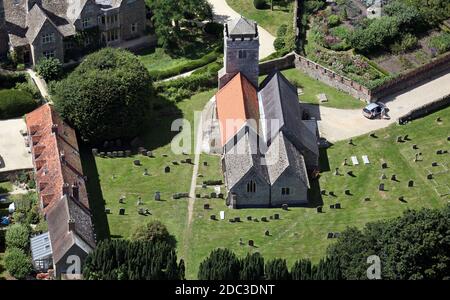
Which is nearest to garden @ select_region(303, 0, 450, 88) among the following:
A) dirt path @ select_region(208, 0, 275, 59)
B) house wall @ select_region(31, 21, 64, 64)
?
dirt path @ select_region(208, 0, 275, 59)

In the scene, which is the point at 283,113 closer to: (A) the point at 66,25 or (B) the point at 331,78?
(B) the point at 331,78

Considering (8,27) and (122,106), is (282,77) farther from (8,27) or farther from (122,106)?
(8,27)

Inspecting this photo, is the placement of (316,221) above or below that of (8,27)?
below

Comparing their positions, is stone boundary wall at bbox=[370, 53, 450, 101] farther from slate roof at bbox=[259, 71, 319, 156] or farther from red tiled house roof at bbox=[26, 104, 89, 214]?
red tiled house roof at bbox=[26, 104, 89, 214]

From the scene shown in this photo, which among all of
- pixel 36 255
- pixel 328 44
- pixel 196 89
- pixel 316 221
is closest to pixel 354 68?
pixel 328 44

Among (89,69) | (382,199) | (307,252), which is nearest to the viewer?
(307,252)

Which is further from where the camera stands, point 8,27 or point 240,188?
point 8,27

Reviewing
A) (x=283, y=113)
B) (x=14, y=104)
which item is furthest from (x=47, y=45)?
(x=283, y=113)
